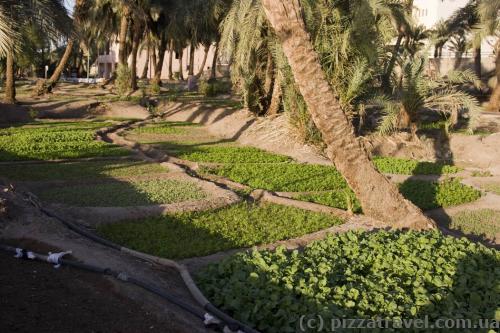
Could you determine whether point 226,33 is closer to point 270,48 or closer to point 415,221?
point 270,48

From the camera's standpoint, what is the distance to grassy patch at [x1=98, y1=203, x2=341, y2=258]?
25.7ft

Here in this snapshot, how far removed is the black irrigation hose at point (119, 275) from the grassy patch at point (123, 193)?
2904 millimetres

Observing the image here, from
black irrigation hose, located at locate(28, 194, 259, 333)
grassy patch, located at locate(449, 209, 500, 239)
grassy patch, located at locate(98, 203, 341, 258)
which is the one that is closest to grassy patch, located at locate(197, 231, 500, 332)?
black irrigation hose, located at locate(28, 194, 259, 333)

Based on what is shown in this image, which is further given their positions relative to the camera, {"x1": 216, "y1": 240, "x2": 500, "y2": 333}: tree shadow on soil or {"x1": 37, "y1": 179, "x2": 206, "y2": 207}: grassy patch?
{"x1": 37, "y1": 179, "x2": 206, "y2": 207}: grassy patch

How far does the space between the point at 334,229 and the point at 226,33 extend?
13.4 meters

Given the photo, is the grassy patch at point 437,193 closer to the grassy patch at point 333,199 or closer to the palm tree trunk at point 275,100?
the grassy patch at point 333,199

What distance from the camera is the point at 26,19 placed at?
17656 millimetres

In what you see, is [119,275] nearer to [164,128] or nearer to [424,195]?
[424,195]

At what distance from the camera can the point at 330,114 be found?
9.23 m

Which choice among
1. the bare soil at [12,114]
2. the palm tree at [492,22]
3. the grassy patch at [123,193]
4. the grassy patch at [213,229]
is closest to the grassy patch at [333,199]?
the grassy patch at [213,229]

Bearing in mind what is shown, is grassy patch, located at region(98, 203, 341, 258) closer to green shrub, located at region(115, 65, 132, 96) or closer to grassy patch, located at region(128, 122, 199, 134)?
grassy patch, located at region(128, 122, 199, 134)

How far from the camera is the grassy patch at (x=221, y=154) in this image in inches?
596

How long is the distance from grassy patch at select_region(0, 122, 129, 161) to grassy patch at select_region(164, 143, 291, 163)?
1.65 metres

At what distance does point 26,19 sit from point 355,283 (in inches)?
596
